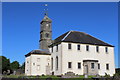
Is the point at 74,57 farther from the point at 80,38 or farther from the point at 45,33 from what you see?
the point at 45,33

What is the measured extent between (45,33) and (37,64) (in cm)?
917

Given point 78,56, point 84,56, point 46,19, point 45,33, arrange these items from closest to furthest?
1. point 78,56
2. point 84,56
3. point 45,33
4. point 46,19

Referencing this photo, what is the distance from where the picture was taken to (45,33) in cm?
4869

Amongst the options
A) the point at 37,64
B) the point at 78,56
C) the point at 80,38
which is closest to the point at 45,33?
the point at 37,64


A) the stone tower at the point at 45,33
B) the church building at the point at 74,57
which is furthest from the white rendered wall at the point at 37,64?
the stone tower at the point at 45,33

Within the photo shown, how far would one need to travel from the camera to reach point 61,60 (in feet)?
128

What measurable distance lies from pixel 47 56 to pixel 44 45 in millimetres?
4261

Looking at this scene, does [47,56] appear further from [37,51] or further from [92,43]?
[92,43]

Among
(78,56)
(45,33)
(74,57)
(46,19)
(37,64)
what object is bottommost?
(37,64)

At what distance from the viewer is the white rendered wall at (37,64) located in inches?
1667

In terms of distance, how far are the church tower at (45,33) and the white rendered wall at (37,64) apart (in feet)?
14.7

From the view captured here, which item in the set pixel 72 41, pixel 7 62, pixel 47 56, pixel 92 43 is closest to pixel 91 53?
pixel 92 43

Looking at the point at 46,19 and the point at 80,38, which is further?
the point at 46,19

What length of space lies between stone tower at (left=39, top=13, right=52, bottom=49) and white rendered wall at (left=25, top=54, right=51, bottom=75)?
4.49 metres
